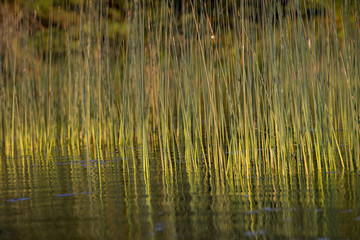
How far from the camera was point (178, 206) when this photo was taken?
2.02m

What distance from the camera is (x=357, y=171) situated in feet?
8.36

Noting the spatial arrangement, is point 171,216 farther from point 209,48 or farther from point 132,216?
point 209,48

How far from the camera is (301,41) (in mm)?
2602

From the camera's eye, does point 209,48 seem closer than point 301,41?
No

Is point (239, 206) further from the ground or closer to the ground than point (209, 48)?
closer to the ground

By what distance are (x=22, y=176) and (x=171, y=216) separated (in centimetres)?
145

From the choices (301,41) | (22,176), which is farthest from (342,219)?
(22,176)

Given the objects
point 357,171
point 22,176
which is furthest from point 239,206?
point 22,176

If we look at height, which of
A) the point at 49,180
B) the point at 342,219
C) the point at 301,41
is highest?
the point at 301,41

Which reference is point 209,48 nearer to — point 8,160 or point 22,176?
point 22,176

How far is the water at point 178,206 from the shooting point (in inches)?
65.3

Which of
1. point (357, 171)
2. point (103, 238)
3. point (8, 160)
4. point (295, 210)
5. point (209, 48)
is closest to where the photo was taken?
point (103, 238)

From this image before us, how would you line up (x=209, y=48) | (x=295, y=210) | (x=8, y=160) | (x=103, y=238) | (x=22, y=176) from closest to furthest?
1. (x=103, y=238)
2. (x=295, y=210)
3. (x=209, y=48)
4. (x=22, y=176)
5. (x=8, y=160)

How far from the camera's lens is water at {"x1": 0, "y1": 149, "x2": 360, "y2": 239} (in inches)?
65.3
